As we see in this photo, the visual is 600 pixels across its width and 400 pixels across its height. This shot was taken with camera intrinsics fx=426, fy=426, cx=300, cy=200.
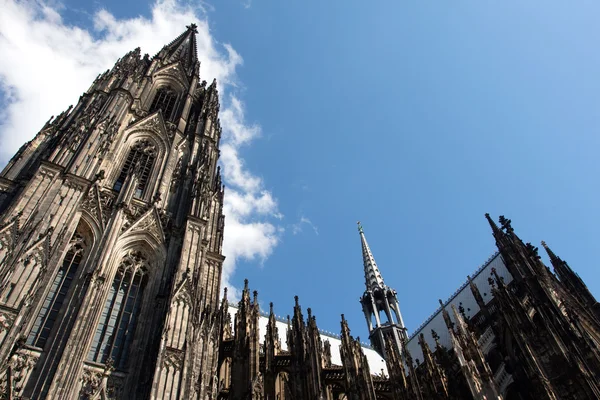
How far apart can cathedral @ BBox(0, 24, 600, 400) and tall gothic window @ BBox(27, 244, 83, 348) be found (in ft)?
0.17

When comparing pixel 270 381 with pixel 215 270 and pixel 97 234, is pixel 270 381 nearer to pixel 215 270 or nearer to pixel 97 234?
pixel 215 270

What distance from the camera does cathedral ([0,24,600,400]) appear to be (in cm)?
1445

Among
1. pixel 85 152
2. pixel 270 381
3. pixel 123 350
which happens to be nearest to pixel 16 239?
pixel 123 350

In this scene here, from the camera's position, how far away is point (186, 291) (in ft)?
56.7

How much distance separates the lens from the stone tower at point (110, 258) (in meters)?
14.0

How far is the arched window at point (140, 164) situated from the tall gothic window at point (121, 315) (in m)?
4.81

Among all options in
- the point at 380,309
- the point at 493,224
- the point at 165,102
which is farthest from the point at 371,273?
the point at 165,102

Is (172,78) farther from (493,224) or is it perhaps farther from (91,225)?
(493,224)

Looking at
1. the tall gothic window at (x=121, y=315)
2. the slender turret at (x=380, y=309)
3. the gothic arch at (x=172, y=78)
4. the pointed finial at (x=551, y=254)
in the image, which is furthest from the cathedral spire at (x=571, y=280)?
the gothic arch at (x=172, y=78)

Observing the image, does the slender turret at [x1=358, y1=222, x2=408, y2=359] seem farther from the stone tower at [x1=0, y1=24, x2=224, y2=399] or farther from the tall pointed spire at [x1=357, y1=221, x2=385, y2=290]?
the stone tower at [x1=0, y1=24, x2=224, y2=399]

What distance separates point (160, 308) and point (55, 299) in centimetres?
380

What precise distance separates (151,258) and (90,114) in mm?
9577

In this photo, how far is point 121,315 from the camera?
16781mm

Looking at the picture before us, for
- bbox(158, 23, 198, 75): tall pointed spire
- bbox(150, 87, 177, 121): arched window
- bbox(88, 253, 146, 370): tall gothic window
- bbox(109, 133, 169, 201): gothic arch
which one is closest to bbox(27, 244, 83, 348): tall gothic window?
bbox(88, 253, 146, 370): tall gothic window
